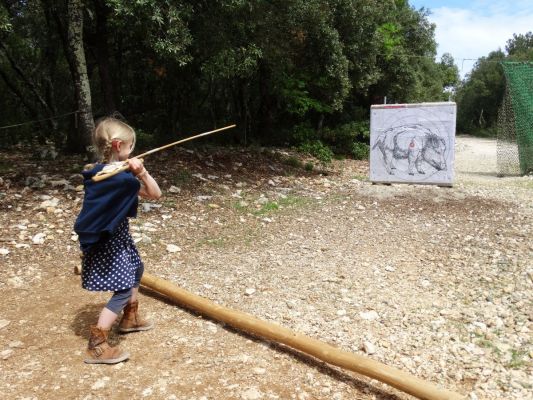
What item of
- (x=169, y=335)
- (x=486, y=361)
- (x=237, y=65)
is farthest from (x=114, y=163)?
(x=237, y=65)

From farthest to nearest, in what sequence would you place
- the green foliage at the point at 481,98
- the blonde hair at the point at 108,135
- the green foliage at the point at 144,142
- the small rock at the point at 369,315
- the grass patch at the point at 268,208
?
the green foliage at the point at 481,98 < the green foliage at the point at 144,142 < the grass patch at the point at 268,208 < the small rock at the point at 369,315 < the blonde hair at the point at 108,135

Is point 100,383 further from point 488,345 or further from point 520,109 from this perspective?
point 520,109

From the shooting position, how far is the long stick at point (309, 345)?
251 centimetres

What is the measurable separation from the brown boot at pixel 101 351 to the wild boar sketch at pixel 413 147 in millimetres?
7364

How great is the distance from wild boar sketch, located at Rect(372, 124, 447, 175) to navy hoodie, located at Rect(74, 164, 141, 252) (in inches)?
286

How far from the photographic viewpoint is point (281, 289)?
13.5ft

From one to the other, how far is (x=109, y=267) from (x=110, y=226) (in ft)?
1.04

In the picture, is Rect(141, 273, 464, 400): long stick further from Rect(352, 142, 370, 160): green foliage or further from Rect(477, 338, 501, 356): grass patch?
Rect(352, 142, 370, 160): green foliage

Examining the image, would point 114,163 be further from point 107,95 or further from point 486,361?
point 107,95

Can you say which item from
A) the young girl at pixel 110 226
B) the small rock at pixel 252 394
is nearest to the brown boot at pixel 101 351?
the young girl at pixel 110 226

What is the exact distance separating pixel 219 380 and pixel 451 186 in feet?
24.0

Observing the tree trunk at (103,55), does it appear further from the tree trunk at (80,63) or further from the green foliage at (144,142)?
the tree trunk at (80,63)

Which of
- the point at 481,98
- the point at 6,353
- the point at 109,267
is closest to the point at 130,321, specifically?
the point at 109,267

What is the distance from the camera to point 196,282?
14.1 ft
